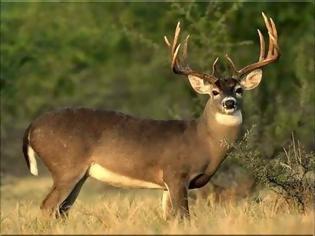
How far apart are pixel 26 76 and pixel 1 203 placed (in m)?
10.4

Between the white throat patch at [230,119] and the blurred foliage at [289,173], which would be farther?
the white throat patch at [230,119]

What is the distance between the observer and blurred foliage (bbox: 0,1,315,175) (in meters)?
15.2

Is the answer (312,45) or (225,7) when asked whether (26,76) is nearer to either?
(225,7)

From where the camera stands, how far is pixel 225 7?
62.0 ft

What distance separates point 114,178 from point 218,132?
1095mm

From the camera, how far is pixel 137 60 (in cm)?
2572

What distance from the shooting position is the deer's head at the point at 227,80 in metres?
10.2

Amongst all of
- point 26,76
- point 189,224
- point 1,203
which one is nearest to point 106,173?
point 189,224

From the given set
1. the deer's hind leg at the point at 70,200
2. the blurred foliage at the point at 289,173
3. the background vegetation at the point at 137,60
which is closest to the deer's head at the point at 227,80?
the blurred foliage at the point at 289,173

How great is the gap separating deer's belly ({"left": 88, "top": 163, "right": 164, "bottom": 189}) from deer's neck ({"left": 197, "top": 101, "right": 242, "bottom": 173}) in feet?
1.98

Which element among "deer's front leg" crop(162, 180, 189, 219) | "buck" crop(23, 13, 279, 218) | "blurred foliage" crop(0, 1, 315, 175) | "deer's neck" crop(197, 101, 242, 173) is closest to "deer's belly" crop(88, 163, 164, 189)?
"buck" crop(23, 13, 279, 218)

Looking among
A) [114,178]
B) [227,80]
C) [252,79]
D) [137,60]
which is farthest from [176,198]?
[137,60]

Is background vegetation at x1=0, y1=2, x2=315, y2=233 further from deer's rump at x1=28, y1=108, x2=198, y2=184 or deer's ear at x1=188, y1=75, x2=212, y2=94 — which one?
deer's rump at x1=28, y1=108, x2=198, y2=184

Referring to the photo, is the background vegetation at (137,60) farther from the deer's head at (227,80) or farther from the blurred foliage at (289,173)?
the blurred foliage at (289,173)
